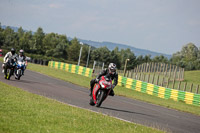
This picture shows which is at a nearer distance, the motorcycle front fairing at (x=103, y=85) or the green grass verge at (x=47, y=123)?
the green grass verge at (x=47, y=123)

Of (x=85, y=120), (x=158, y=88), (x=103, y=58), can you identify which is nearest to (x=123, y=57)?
(x=103, y=58)

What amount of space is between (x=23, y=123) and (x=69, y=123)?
4.01ft

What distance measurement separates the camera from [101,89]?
43.8ft

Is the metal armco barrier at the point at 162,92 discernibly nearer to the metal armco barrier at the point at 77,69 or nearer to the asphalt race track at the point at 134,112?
the metal armco barrier at the point at 77,69

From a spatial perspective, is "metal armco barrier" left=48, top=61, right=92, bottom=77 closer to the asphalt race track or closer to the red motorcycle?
the asphalt race track

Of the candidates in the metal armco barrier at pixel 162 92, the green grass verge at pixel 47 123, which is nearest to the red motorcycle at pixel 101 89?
the green grass verge at pixel 47 123

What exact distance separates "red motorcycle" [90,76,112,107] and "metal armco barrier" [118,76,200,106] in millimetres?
17641

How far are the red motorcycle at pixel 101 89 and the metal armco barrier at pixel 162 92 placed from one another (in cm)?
1764

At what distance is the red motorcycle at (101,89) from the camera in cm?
1317

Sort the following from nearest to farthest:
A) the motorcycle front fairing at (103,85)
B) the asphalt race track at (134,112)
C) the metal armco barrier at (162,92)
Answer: the asphalt race track at (134,112), the motorcycle front fairing at (103,85), the metal armco barrier at (162,92)

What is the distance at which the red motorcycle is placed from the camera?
1317 cm

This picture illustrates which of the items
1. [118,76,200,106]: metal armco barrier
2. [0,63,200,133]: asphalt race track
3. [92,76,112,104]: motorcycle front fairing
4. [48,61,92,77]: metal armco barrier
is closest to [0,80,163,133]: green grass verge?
[0,63,200,133]: asphalt race track

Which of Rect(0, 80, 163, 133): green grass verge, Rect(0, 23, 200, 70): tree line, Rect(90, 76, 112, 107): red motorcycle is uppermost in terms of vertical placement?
Rect(0, 23, 200, 70): tree line

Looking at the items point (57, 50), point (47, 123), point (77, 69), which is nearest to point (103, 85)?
point (47, 123)
